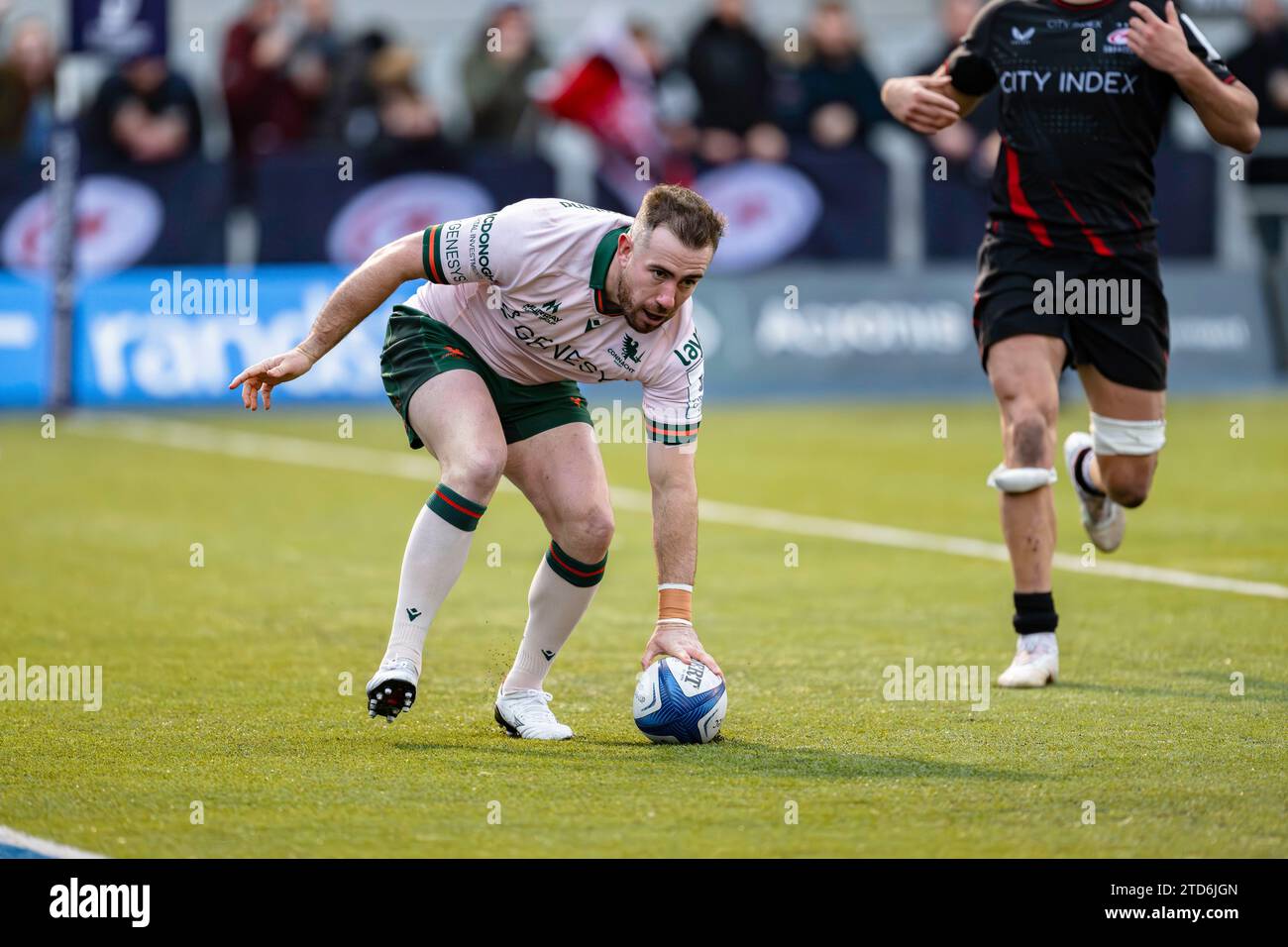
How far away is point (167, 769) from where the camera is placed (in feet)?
20.1

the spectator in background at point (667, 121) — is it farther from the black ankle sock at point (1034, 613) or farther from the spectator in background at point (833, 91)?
the black ankle sock at point (1034, 613)

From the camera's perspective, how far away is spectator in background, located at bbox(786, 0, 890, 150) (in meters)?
20.0

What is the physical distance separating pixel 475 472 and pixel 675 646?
0.82m

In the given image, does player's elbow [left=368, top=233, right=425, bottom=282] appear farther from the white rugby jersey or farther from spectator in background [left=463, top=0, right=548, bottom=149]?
spectator in background [left=463, top=0, right=548, bottom=149]

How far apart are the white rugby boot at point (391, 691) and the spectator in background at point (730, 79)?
1378cm

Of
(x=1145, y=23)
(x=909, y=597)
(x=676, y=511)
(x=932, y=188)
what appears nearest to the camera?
(x=676, y=511)

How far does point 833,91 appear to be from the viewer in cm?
2003

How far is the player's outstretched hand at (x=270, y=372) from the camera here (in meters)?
6.49

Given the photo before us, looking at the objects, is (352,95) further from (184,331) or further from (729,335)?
(729,335)

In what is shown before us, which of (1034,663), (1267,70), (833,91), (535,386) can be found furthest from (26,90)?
(1034,663)

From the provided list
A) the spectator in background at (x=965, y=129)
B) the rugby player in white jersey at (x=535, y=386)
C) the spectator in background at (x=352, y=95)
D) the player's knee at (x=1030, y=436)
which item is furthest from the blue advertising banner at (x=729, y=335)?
the rugby player in white jersey at (x=535, y=386)
